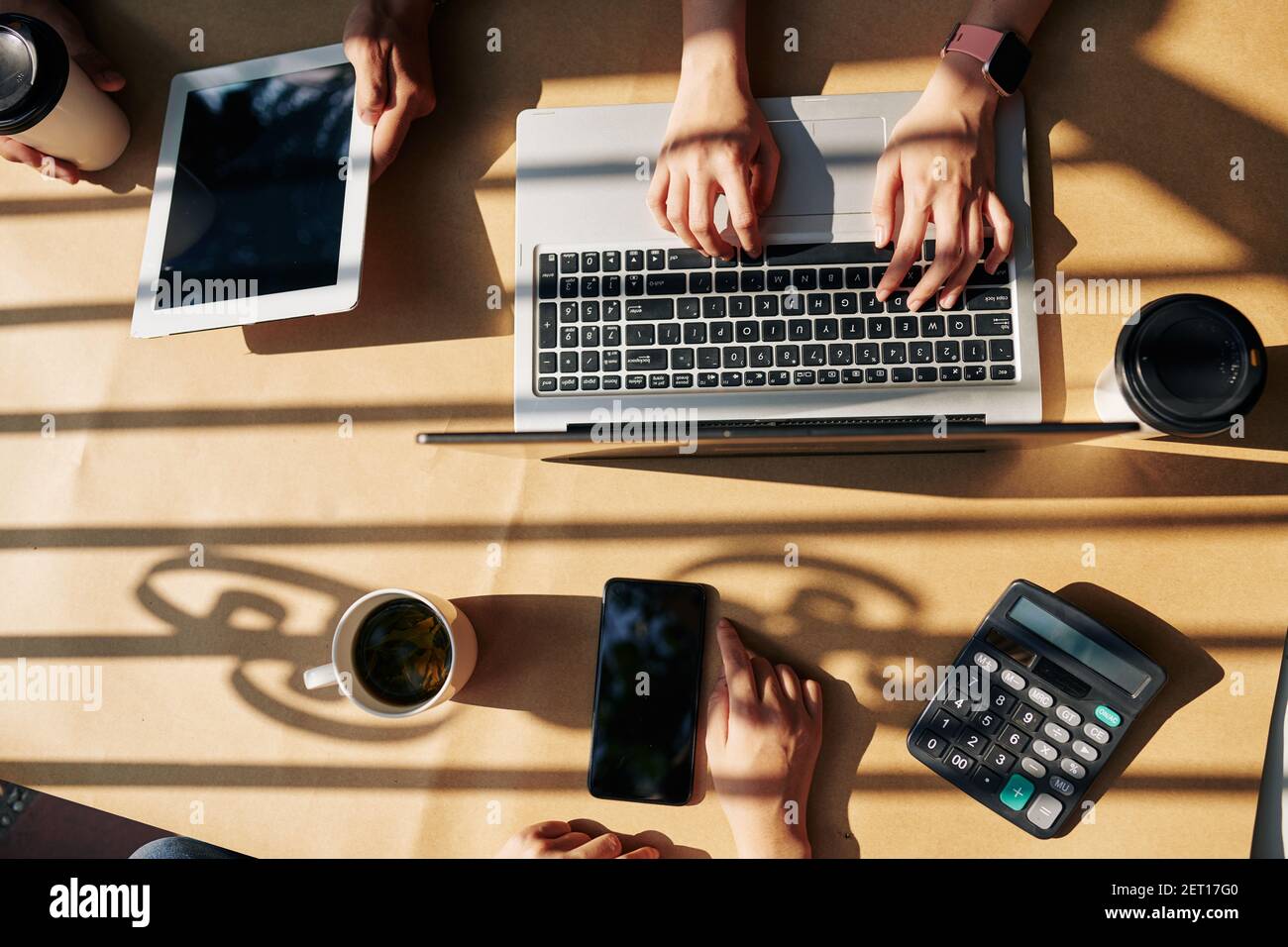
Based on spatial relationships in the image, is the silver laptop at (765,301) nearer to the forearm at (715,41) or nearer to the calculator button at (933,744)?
the forearm at (715,41)

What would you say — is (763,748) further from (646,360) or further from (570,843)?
(646,360)

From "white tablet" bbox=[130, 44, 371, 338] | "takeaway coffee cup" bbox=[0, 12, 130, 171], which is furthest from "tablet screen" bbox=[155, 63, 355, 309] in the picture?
"takeaway coffee cup" bbox=[0, 12, 130, 171]

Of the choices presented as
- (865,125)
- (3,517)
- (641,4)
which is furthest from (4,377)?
(865,125)

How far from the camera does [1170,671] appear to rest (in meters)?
0.75

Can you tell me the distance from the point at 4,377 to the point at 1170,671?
1220 millimetres

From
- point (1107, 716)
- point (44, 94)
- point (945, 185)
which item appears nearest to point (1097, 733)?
point (1107, 716)

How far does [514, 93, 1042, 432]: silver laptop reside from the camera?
2.43ft

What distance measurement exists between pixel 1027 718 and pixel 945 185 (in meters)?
0.49

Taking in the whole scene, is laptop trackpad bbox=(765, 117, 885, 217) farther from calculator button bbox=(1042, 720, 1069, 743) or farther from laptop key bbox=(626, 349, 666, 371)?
calculator button bbox=(1042, 720, 1069, 743)

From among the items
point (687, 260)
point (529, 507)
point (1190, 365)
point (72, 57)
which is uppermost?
point (72, 57)

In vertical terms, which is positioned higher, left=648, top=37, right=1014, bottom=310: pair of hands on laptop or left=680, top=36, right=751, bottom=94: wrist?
left=680, top=36, right=751, bottom=94: wrist

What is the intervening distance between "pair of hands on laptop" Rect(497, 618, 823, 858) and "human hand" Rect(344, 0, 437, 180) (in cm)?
59

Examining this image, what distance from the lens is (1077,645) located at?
2.42ft

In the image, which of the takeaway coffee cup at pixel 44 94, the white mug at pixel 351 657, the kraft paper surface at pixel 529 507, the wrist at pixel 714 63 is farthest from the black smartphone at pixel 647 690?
the takeaway coffee cup at pixel 44 94
